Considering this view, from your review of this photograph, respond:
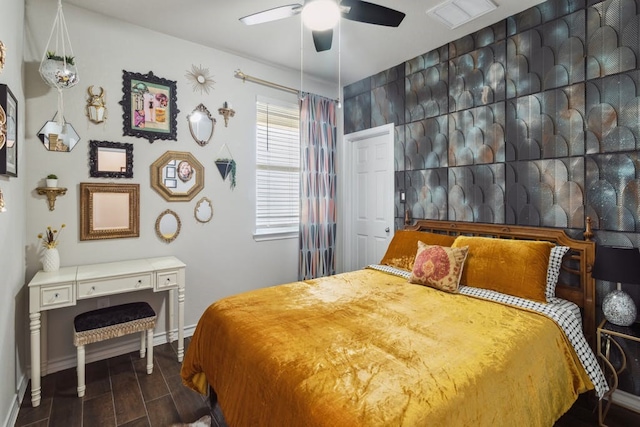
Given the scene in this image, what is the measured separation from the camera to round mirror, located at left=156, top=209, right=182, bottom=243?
3.00 metres

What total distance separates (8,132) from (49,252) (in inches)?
38.9

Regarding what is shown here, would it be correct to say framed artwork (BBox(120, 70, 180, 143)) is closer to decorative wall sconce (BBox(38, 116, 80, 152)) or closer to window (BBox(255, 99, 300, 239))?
decorative wall sconce (BBox(38, 116, 80, 152))

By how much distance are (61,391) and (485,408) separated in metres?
2.73

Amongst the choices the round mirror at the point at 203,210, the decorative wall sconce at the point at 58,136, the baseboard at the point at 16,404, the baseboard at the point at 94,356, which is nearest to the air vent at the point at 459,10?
the round mirror at the point at 203,210

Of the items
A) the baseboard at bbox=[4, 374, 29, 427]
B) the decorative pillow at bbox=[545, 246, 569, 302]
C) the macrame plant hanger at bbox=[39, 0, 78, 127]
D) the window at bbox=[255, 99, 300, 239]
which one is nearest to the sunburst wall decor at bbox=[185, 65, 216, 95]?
the window at bbox=[255, 99, 300, 239]

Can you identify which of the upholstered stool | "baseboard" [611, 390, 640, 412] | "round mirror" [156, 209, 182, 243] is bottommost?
"baseboard" [611, 390, 640, 412]

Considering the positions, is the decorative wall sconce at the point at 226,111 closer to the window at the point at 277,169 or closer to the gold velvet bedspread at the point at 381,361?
the window at the point at 277,169

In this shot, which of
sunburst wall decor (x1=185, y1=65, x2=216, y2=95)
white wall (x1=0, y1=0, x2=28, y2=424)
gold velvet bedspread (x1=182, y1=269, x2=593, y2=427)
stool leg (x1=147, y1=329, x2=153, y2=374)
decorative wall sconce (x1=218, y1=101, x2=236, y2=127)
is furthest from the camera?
decorative wall sconce (x1=218, y1=101, x2=236, y2=127)

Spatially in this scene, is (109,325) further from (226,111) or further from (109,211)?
(226,111)

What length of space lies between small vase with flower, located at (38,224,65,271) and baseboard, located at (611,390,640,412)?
161 inches

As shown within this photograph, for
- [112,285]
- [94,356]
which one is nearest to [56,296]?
[112,285]

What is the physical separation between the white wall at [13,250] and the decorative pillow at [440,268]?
104 inches

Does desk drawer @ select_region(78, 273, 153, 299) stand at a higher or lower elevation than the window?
lower

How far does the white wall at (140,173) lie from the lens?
2.42 metres
